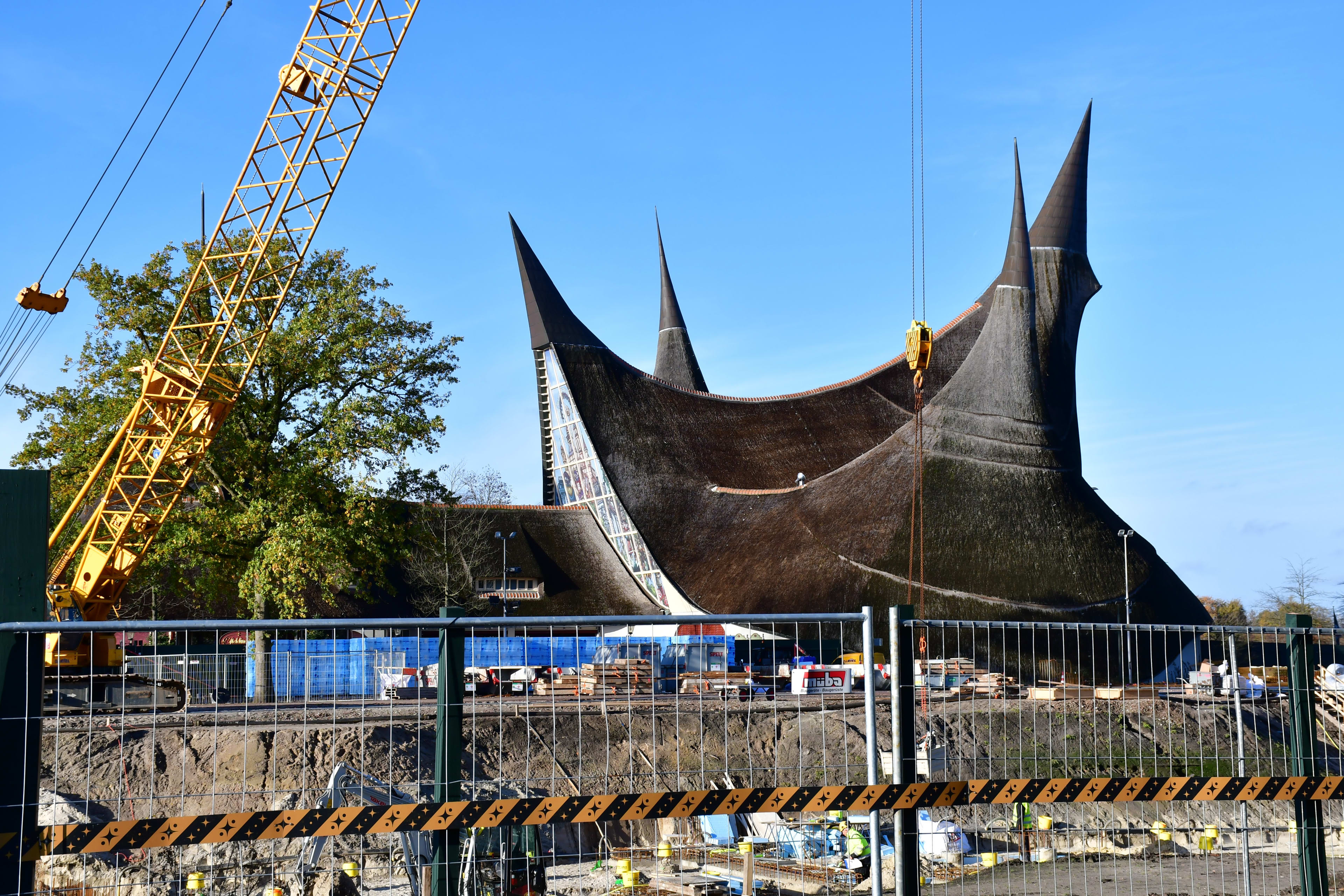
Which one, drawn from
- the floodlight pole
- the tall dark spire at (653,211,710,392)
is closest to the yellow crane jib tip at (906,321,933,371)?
the floodlight pole

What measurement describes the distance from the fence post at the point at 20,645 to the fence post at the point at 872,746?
3718 millimetres

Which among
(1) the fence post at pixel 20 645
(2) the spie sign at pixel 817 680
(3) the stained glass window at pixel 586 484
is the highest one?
(3) the stained glass window at pixel 586 484

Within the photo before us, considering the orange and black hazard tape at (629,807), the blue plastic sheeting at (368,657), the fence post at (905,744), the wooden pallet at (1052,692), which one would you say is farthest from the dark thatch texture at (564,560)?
the fence post at (905,744)

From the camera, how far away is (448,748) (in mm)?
5297

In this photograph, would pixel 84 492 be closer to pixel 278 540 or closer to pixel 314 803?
pixel 278 540

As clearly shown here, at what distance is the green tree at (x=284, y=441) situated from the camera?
29062 millimetres

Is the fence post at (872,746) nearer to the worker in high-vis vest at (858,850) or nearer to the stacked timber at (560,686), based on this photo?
the stacked timber at (560,686)

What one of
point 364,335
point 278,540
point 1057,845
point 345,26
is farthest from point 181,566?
point 1057,845

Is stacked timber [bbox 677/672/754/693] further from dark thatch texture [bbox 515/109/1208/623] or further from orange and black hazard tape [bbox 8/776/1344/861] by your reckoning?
dark thatch texture [bbox 515/109/1208/623]

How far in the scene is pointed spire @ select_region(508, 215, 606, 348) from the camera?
2350 inches

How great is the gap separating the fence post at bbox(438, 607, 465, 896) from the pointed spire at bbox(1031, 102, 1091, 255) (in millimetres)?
51808

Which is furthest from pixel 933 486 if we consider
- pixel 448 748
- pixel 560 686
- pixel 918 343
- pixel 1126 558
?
pixel 448 748

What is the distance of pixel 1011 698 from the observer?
77.2ft

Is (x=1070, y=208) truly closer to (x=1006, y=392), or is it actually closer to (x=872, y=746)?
(x=1006, y=392)
